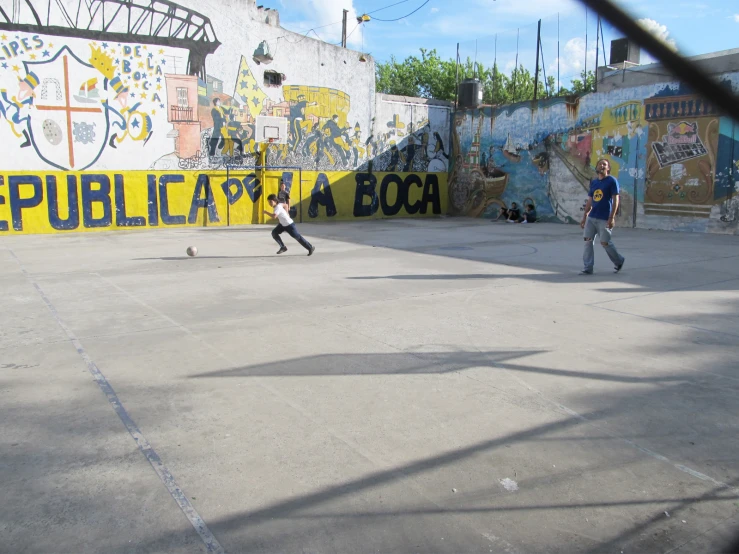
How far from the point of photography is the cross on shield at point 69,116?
1806 cm

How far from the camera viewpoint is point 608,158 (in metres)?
21.1

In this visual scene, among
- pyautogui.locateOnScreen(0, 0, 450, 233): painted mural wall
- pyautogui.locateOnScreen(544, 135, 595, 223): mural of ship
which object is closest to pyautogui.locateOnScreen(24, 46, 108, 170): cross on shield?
pyautogui.locateOnScreen(0, 0, 450, 233): painted mural wall

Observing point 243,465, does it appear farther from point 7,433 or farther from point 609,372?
point 609,372

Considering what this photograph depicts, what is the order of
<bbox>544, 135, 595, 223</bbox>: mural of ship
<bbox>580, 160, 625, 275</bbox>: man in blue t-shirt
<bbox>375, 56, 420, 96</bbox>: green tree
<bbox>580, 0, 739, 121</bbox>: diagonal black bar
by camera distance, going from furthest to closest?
<bbox>375, 56, 420, 96</bbox>: green tree, <bbox>544, 135, 595, 223</bbox>: mural of ship, <bbox>580, 160, 625, 275</bbox>: man in blue t-shirt, <bbox>580, 0, 739, 121</bbox>: diagonal black bar

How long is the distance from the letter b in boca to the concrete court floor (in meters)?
16.0

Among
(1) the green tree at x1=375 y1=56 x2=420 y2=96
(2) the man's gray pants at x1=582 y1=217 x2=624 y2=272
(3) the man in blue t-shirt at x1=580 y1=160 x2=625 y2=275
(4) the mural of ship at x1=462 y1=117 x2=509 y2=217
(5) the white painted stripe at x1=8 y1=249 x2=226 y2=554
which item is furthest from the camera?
(1) the green tree at x1=375 y1=56 x2=420 y2=96

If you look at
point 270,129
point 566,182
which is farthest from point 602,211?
point 270,129

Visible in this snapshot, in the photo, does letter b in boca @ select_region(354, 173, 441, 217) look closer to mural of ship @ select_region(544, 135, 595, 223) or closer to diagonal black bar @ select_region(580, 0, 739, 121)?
mural of ship @ select_region(544, 135, 595, 223)

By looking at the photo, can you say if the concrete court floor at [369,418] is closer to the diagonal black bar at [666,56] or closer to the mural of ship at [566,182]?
the diagonal black bar at [666,56]

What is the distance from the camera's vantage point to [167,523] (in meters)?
3.03

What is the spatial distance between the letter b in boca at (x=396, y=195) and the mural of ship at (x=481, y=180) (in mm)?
1508

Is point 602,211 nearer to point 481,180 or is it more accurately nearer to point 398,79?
point 481,180

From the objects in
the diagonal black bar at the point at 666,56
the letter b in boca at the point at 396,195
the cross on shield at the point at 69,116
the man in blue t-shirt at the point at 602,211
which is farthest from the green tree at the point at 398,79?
the diagonal black bar at the point at 666,56

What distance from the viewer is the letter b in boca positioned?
2500cm
